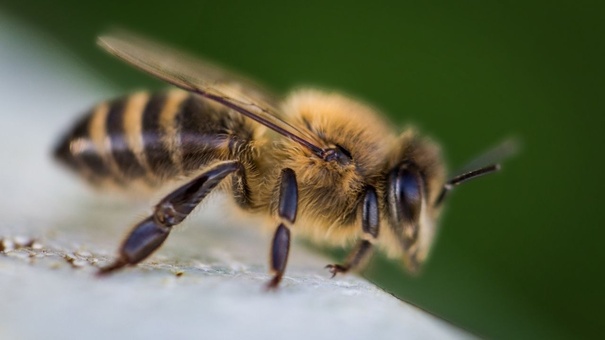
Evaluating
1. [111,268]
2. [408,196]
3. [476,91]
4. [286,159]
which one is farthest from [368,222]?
[476,91]

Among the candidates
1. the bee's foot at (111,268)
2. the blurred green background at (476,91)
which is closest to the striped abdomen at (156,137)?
the bee's foot at (111,268)

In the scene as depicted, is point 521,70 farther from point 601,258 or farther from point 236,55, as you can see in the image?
point 236,55

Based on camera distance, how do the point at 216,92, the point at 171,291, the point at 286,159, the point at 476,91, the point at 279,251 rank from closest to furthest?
the point at 171,291 → the point at 279,251 → the point at 216,92 → the point at 286,159 → the point at 476,91

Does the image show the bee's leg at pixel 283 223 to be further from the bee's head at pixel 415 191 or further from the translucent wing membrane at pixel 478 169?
the translucent wing membrane at pixel 478 169

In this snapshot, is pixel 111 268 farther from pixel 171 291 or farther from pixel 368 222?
pixel 368 222

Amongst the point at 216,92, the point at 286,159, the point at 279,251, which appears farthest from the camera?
the point at 286,159

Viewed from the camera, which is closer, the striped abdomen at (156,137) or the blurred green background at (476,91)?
the striped abdomen at (156,137)

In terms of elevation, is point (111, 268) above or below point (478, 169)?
below
